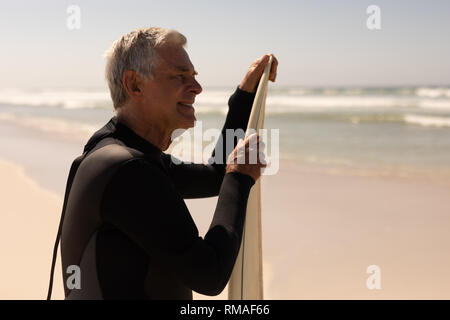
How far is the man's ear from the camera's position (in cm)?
143

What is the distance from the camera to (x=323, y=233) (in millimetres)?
5227

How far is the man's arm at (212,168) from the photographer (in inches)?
73.8

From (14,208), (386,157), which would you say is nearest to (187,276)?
(14,208)

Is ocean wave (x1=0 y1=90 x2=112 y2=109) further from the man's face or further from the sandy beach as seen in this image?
the man's face

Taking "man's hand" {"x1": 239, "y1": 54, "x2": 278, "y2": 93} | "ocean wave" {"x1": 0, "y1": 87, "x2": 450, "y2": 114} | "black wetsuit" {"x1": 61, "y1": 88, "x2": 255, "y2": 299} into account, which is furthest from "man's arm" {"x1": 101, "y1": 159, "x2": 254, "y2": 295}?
"ocean wave" {"x1": 0, "y1": 87, "x2": 450, "y2": 114}

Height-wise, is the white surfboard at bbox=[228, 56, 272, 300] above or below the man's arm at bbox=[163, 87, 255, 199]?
below

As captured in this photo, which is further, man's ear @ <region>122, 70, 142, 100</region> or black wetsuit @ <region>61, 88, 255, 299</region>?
man's ear @ <region>122, 70, 142, 100</region>

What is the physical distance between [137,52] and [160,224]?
0.52 metres

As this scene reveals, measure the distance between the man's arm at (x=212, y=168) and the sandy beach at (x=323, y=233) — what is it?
7.54 ft

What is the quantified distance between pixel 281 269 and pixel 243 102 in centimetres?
282

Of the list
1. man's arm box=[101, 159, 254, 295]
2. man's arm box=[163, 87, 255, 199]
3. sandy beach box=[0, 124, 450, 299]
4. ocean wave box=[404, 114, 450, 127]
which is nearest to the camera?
man's arm box=[101, 159, 254, 295]

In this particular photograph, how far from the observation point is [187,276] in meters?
1.24
